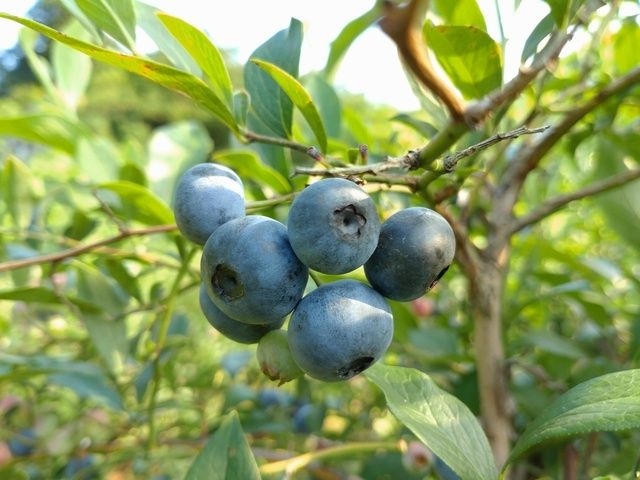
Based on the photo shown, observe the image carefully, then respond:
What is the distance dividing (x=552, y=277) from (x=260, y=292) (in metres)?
0.71

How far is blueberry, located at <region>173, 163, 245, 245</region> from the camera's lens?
497 mm

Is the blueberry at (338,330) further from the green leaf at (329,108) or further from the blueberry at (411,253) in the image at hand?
the green leaf at (329,108)

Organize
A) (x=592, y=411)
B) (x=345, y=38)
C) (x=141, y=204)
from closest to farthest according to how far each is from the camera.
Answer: (x=592, y=411)
(x=141, y=204)
(x=345, y=38)

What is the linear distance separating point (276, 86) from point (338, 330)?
264 mm

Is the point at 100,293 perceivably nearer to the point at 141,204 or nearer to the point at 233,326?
the point at 141,204

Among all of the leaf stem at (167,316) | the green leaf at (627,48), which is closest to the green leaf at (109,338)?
the leaf stem at (167,316)

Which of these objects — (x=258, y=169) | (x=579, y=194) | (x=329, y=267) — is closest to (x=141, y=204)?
(x=258, y=169)

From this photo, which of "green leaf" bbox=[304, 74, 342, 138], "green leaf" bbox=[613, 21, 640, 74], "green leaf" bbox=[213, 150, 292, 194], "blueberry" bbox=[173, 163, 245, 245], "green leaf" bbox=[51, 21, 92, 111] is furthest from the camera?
"green leaf" bbox=[51, 21, 92, 111]

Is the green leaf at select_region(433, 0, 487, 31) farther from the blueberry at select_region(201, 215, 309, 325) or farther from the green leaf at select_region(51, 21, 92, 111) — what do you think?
the green leaf at select_region(51, 21, 92, 111)

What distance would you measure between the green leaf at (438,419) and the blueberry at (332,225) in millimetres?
94

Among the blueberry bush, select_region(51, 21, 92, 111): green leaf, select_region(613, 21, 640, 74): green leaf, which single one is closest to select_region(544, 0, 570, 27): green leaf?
the blueberry bush

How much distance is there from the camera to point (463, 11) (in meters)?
0.59

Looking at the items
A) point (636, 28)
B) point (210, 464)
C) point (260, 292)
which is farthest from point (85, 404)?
point (636, 28)

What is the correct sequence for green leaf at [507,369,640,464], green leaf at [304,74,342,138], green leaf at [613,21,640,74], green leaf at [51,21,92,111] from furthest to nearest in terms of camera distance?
green leaf at [51,21,92,111] → green leaf at [613,21,640,74] → green leaf at [304,74,342,138] → green leaf at [507,369,640,464]
